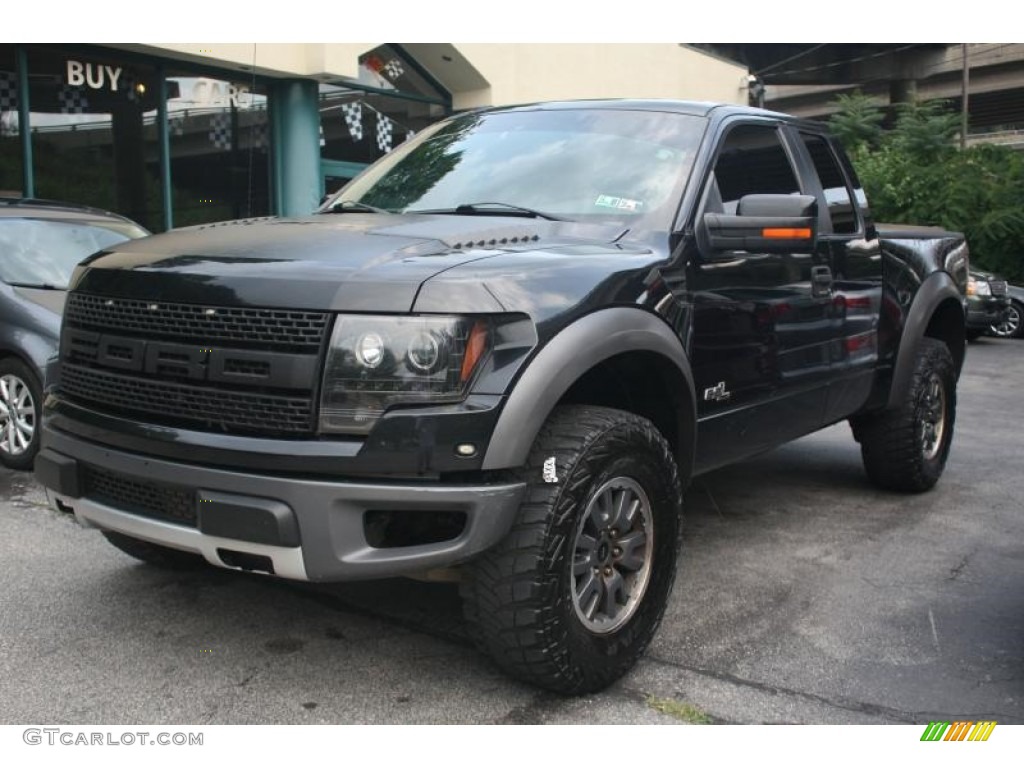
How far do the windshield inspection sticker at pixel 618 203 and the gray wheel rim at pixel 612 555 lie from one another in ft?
3.70

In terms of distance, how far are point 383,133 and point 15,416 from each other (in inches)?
414

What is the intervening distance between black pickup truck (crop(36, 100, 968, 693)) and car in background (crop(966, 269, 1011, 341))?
11375 millimetres

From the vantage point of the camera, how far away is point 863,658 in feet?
11.5

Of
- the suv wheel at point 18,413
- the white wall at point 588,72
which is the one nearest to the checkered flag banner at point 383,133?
the white wall at point 588,72

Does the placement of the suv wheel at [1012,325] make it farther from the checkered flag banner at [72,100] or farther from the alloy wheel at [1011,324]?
the checkered flag banner at [72,100]

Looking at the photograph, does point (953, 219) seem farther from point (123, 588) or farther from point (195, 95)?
point (123, 588)

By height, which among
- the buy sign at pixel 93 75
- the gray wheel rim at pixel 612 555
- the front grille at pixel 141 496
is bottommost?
the gray wheel rim at pixel 612 555

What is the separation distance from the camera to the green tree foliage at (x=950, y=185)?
1838 cm

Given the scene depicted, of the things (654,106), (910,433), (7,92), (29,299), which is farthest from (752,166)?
(7,92)

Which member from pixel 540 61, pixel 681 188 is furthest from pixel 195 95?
pixel 681 188

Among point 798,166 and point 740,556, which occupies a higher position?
point 798,166
